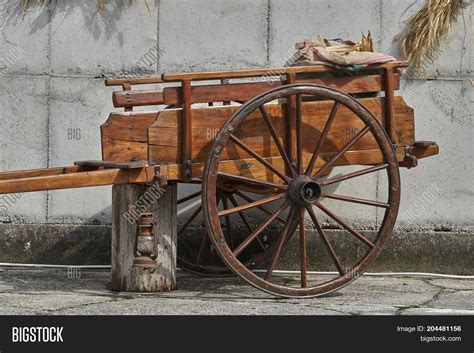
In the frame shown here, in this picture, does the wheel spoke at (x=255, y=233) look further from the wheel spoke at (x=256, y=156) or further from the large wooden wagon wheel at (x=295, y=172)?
the wheel spoke at (x=256, y=156)

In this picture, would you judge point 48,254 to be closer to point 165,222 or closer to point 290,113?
point 165,222

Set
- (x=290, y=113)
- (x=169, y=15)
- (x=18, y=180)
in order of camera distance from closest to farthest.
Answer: (x=18, y=180) < (x=290, y=113) < (x=169, y=15)

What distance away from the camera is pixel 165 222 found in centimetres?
626

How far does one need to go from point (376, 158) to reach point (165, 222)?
1.39 meters

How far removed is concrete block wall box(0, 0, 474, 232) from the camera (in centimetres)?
→ 743

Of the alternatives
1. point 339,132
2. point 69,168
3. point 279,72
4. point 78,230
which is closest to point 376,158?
point 339,132

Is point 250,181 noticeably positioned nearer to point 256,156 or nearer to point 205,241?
point 256,156

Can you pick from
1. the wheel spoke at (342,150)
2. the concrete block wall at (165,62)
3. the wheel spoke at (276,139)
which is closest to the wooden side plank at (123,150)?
the wheel spoke at (276,139)

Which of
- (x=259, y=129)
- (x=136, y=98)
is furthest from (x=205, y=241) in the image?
(x=136, y=98)

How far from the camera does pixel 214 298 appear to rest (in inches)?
238

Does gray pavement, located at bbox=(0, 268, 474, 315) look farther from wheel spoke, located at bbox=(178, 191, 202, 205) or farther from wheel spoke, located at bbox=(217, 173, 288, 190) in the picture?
wheel spoke, located at bbox=(217, 173, 288, 190)

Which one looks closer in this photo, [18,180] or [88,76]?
[18,180]

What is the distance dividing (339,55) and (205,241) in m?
1.85

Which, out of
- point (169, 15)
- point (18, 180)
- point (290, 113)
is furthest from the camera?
point (169, 15)
